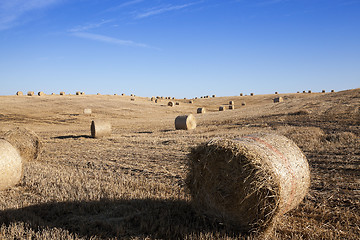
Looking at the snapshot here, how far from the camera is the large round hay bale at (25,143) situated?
431 inches

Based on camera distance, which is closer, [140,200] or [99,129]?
[140,200]

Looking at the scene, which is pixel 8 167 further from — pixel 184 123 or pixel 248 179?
pixel 184 123

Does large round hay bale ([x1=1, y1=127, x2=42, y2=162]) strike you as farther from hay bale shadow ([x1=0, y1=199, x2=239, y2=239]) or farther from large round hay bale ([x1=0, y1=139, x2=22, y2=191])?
hay bale shadow ([x1=0, y1=199, x2=239, y2=239])

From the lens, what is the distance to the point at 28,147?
36.2ft

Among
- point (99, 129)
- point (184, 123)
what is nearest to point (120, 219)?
point (99, 129)

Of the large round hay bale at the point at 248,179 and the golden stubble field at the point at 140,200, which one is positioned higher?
the large round hay bale at the point at 248,179

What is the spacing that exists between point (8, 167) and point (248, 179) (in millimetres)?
5887

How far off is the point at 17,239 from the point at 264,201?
152 inches

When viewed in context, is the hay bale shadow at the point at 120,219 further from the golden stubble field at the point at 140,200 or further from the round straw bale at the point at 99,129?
the round straw bale at the point at 99,129

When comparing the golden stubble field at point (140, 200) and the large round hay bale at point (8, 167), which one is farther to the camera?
the large round hay bale at point (8, 167)

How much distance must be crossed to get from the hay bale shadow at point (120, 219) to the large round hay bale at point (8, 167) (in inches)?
72.1

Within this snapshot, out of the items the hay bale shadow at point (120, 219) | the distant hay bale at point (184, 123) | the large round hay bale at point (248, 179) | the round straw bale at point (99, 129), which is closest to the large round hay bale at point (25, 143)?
the round straw bale at point (99, 129)

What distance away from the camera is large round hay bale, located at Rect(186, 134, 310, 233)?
4.47m

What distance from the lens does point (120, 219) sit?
4.96 metres
